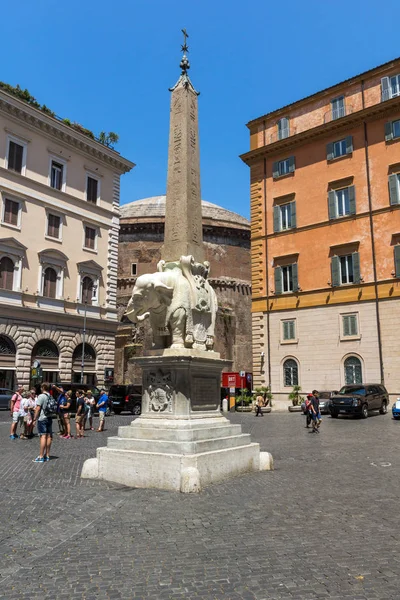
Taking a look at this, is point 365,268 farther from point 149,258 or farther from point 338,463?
point 149,258

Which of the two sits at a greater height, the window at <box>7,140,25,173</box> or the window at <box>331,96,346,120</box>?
the window at <box>331,96,346,120</box>

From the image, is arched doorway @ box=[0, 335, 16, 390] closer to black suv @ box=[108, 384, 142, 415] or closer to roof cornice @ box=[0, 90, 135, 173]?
black suv @ box=[108, 384, 142, 415]

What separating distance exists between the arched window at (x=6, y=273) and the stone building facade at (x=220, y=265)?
18018mm

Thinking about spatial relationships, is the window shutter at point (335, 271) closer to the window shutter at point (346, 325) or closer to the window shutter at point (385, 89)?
the window shutter at point (346, 325)

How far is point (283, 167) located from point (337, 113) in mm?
4060

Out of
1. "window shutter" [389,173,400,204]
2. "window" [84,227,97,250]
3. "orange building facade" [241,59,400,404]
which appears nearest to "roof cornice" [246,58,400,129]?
"orange building facade" [241,59,400,404]

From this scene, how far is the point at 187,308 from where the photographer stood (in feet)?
25.6

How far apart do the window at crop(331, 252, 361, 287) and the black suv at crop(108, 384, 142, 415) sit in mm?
11753

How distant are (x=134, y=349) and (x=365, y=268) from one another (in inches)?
845

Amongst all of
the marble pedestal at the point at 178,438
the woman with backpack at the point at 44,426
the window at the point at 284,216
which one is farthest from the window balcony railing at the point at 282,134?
the marble pedestal at the point at 178,438

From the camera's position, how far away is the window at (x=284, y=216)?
94.5 ft

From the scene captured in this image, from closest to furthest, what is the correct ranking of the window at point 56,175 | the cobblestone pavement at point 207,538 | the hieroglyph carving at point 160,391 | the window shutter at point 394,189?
the cobblestone pavement at point 207,538
the hieroglyph carving at point 160,391
the window shutter at point 394,189
the window at point 56,175

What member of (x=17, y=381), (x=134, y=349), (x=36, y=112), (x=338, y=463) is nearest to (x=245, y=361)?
(x=134, y=349)

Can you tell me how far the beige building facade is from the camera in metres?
25.5
